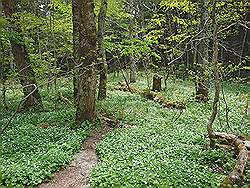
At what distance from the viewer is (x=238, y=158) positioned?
7.69 m

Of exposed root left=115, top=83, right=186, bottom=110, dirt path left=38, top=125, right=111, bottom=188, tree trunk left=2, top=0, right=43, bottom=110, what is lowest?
dirt path left=38, top=125, right=111, bottom=188

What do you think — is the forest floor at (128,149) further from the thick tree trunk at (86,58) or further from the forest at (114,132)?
the thick tree trunk at (86,58)

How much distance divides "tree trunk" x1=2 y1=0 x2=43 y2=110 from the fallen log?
27.0 ft

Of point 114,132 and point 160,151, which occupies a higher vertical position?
point 160,151

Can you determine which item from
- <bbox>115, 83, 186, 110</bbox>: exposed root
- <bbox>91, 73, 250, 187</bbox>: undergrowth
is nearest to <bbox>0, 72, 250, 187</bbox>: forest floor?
<bbox>91, 73, 250, 187</bbox>: undergrowth

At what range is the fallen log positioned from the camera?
674 cm

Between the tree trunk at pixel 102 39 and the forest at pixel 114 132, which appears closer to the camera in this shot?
the forest at pixel 114 132

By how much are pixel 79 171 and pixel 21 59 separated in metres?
8.09

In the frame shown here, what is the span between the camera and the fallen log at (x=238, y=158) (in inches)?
266

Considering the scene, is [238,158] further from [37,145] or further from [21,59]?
[21,59]

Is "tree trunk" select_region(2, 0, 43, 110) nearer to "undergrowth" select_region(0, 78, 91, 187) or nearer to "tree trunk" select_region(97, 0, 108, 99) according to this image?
"undergrowth" select_region(0, 78, 91, 187)

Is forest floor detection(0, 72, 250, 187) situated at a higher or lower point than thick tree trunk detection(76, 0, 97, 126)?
lower

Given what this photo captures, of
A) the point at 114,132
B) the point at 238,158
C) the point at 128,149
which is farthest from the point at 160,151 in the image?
the point at 114,132

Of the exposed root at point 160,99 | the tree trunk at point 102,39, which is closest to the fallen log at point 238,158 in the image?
the exposed root at point 160,99
